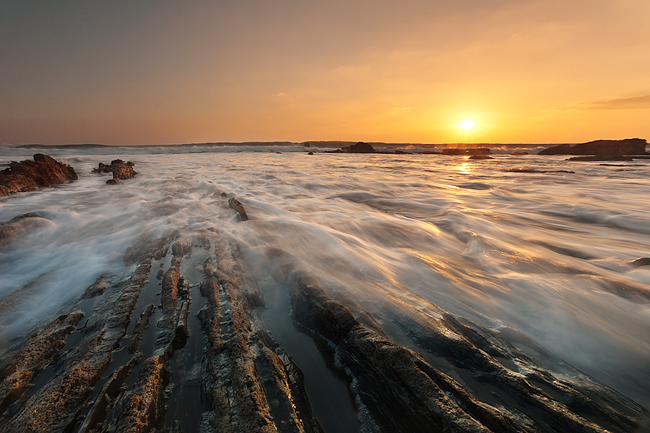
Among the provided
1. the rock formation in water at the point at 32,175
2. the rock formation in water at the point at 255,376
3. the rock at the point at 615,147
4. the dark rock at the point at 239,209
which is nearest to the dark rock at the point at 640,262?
the rock formation in water at the point at 255,376

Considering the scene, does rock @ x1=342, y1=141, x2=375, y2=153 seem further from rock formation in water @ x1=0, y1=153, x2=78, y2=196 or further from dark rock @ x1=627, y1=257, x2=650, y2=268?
dark rock @ x1=627, y1=257, x2=650, y2=268

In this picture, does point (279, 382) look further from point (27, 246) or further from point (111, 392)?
point (27, 246)

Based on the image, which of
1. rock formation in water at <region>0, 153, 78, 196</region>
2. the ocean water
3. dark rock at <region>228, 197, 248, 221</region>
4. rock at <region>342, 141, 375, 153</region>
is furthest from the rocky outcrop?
rock at <region>342, 141, 375, 153</region>

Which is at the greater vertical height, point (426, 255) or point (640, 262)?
point (640, 262)

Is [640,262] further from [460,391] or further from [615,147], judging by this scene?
[615,147]

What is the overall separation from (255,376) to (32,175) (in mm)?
11664

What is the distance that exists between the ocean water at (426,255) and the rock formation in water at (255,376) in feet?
0.90

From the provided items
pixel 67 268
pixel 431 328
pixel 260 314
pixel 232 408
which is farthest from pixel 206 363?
pixel 67 268

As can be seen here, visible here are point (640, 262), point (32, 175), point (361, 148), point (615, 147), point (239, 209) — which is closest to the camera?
point (640, 262)

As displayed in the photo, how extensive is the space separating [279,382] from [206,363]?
→ 54cm

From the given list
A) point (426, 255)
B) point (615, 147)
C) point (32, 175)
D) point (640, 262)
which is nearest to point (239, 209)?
point (426, 255)

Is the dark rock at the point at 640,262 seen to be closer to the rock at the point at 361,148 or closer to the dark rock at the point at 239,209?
the dark rock at the point at 239,209

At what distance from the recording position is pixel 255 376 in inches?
61.1

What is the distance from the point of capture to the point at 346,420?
145cm
